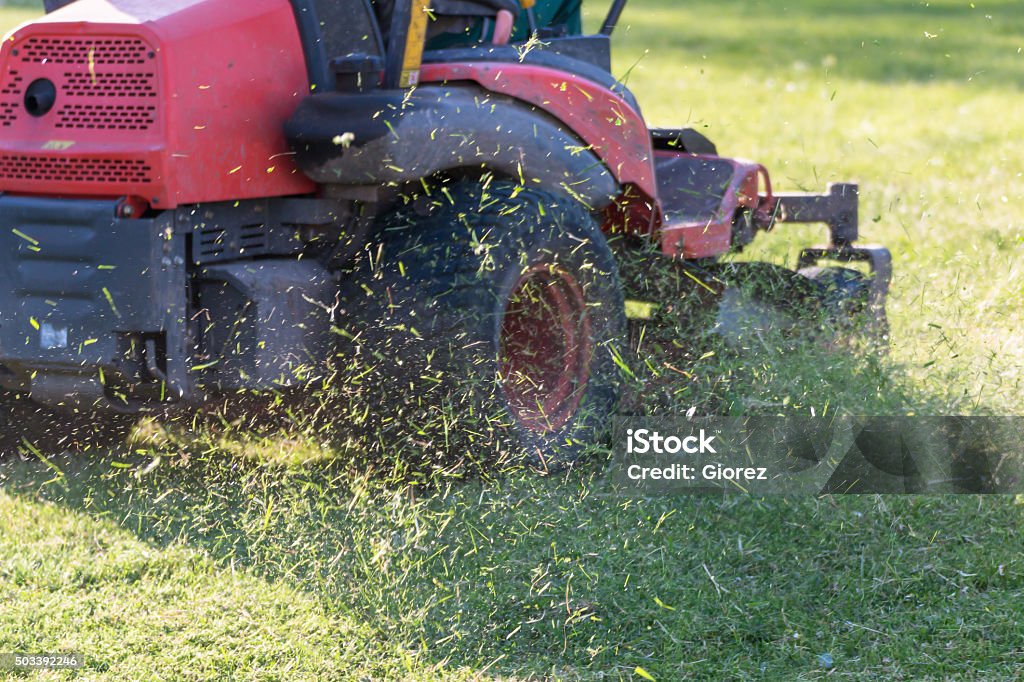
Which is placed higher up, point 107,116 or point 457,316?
point 107,116

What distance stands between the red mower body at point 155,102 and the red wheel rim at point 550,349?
3.07ft

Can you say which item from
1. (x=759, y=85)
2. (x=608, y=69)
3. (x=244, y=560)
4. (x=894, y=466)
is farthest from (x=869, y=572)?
(x=759, y=85)

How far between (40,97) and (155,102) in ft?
1.34

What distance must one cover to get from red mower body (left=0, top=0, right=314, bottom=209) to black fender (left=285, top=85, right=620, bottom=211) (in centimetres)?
13

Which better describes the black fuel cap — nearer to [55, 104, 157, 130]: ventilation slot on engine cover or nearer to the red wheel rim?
[55, 104, 157, 130]: ventilation slot on engine cover

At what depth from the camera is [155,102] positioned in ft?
13.2

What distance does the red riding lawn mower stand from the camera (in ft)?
13.3

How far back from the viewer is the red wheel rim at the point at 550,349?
475 centimetres

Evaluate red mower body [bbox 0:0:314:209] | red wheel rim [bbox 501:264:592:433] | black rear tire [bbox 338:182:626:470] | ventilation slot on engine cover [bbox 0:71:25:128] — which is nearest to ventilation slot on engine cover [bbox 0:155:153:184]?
red mower body [bbox 0:0:314:209]

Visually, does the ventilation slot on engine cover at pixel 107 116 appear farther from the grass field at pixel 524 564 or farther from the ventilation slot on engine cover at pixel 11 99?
the grass field at pixel 524 564

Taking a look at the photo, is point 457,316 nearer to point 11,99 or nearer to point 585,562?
point 585,562

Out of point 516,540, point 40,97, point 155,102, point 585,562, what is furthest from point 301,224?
point 585,562

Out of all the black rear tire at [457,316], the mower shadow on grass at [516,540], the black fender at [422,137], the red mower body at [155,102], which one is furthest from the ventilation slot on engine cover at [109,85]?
the mower shadow on grass at [516,540]

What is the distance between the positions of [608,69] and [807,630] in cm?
262
